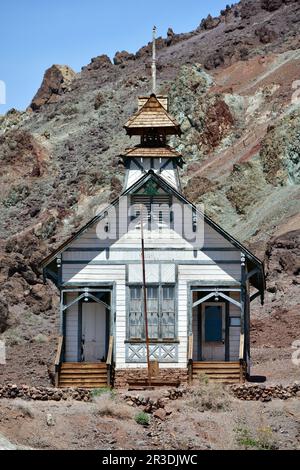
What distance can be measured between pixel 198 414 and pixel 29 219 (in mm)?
61950

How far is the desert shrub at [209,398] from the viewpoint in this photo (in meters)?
29.3

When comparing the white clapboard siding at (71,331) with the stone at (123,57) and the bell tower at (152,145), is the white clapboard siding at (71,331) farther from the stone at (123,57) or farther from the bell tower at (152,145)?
the stone at (123,57)

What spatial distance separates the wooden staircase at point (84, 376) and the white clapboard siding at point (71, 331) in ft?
4.37

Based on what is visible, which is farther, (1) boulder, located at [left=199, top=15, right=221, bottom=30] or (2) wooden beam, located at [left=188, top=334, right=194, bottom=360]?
(1) boulder, located at [left=199, top=15, right=221, bottom=30]

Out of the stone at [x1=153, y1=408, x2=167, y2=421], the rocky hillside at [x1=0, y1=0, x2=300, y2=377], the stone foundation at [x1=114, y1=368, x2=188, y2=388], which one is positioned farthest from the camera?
the rocky hillside at [x1=0, y1=0, x2=300, y2=377]

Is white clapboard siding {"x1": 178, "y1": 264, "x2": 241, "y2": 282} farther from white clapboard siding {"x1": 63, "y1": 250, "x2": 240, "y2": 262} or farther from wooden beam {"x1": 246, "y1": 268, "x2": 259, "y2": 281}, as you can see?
wooden beam {"x1": 246, "y1": 268, "x2": 259, "y2": 281}

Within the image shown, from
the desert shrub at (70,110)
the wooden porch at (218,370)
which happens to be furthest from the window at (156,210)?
the desert shrub at (70,110)

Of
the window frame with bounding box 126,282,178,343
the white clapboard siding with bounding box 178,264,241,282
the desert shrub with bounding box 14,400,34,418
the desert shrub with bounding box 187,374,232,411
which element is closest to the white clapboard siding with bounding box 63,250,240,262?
the white clapboard siding with bounding box 178,264,241,282

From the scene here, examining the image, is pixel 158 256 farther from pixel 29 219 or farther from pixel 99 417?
pixel 29 219

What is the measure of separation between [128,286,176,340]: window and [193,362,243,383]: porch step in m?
1.26

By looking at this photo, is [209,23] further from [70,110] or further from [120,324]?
[120,324]

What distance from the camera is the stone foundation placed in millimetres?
34844

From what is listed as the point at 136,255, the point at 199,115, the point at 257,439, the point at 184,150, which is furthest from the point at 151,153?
the point at 199,115

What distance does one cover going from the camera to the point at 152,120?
41.2m
